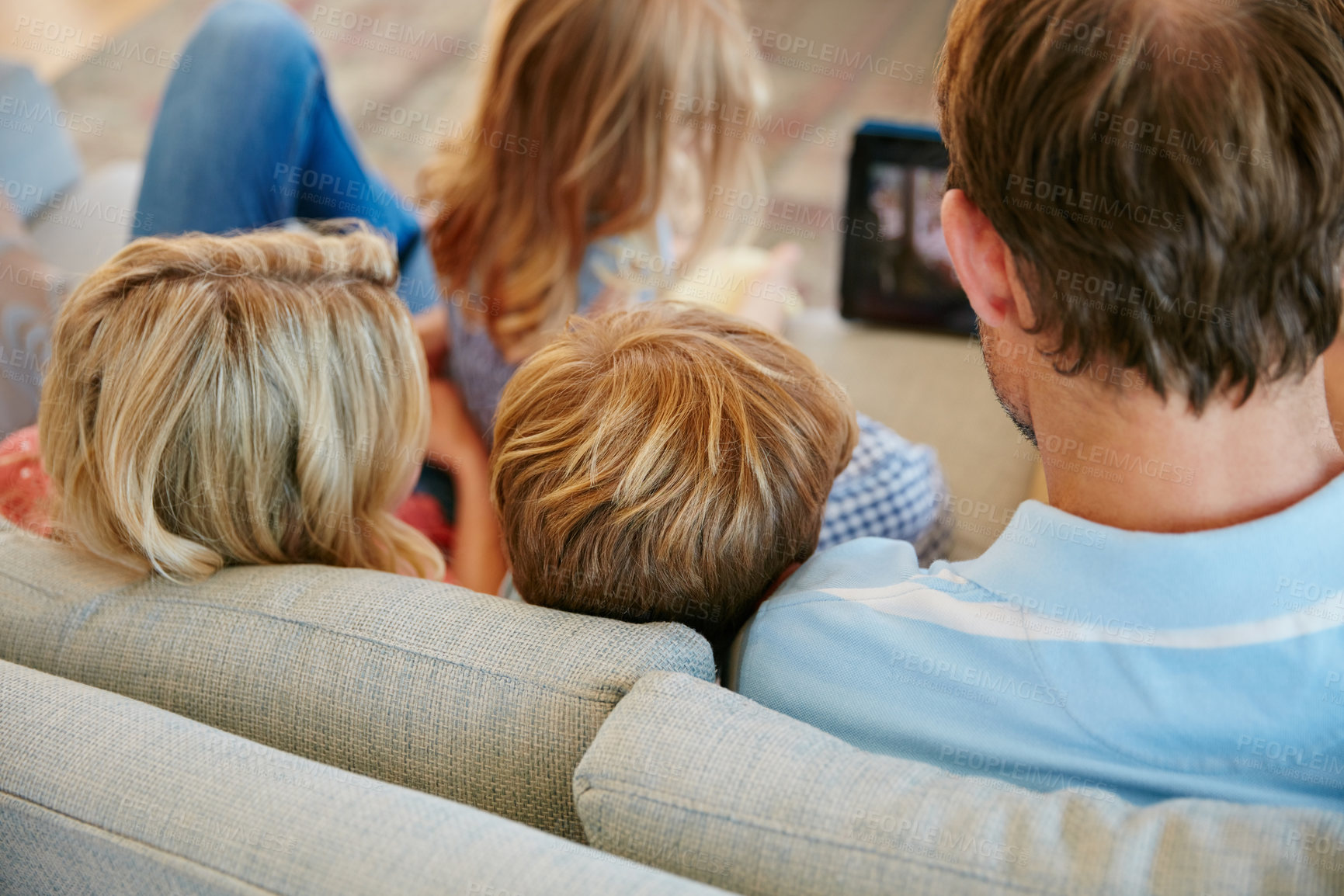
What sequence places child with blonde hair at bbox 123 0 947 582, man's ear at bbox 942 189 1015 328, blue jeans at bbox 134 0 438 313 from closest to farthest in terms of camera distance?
man's ear at bbox 942 189 1015 328 → child with blonde hair at bbox 123 0 947 582 → blue jeans at bbox 134 0 438 313

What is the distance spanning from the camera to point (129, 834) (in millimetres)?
716

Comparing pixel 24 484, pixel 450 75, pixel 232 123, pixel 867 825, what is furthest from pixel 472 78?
pixel 867 825

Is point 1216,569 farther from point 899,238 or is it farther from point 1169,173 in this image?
point 899,238

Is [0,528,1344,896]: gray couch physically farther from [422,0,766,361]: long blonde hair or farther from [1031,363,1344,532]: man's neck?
[422,0,766,361]: long blonde hair

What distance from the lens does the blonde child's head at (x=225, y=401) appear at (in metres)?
0.93

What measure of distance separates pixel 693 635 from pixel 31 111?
72.1 inches

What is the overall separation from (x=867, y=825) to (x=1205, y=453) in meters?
0.35

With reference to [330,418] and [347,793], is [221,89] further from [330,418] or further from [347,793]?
[347,793]

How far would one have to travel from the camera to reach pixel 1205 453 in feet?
2.33

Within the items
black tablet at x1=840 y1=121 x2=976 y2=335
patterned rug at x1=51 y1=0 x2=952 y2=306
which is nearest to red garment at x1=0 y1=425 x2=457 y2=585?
black tablet at x1=840 y1=121 x2=976 y2=335

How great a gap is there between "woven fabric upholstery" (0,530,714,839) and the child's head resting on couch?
0.17 feet

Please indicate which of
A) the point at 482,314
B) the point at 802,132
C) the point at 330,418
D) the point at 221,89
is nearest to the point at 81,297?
the point at 330,418

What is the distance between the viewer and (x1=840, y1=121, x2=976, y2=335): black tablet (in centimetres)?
171

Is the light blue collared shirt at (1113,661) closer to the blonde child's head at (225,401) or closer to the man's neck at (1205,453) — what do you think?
the man's neck at (1205,453)
